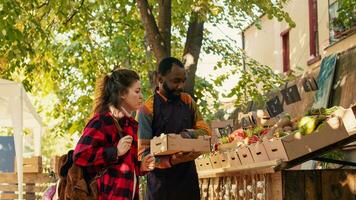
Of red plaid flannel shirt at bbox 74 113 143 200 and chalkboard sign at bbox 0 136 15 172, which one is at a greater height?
chalkboard sign at bbox 0 136 15 172

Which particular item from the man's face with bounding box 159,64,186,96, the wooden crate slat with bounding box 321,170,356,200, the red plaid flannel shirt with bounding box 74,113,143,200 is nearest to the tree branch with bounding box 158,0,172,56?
the man's face with bounding box 159,64,186,96

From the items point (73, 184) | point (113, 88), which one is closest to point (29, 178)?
point (113, 88)

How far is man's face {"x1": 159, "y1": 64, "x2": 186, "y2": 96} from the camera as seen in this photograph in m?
5.83

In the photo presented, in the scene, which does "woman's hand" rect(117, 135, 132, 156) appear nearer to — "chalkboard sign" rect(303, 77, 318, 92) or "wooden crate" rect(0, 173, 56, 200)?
"chalkboard sign" rect(303, 77, 318, 92)

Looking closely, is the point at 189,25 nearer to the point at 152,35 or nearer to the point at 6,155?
the point at 152,35

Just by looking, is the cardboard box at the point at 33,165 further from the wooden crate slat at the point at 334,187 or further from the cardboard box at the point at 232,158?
the wooden crate slat at the point at 334,187

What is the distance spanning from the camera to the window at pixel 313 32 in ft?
63.6

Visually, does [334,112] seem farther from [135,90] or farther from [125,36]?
[125,36]

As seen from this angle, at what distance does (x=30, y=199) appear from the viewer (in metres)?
12.8

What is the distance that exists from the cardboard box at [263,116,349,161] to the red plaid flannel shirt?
4.03 feet

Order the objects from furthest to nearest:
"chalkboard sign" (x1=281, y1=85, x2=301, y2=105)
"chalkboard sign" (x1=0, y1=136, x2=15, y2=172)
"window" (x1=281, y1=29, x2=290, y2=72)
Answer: "window" (x1=281, y1=29, x2=290, y2=72) → "chalkboard sign" (x1=0, y1=136, x2=15, y2=172) → "chalkboard sign" (x1=281, y1=85, x2=301, y2=105)

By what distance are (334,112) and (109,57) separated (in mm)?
10923

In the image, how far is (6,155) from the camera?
589 inches

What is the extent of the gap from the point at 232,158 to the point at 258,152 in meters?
0.82
